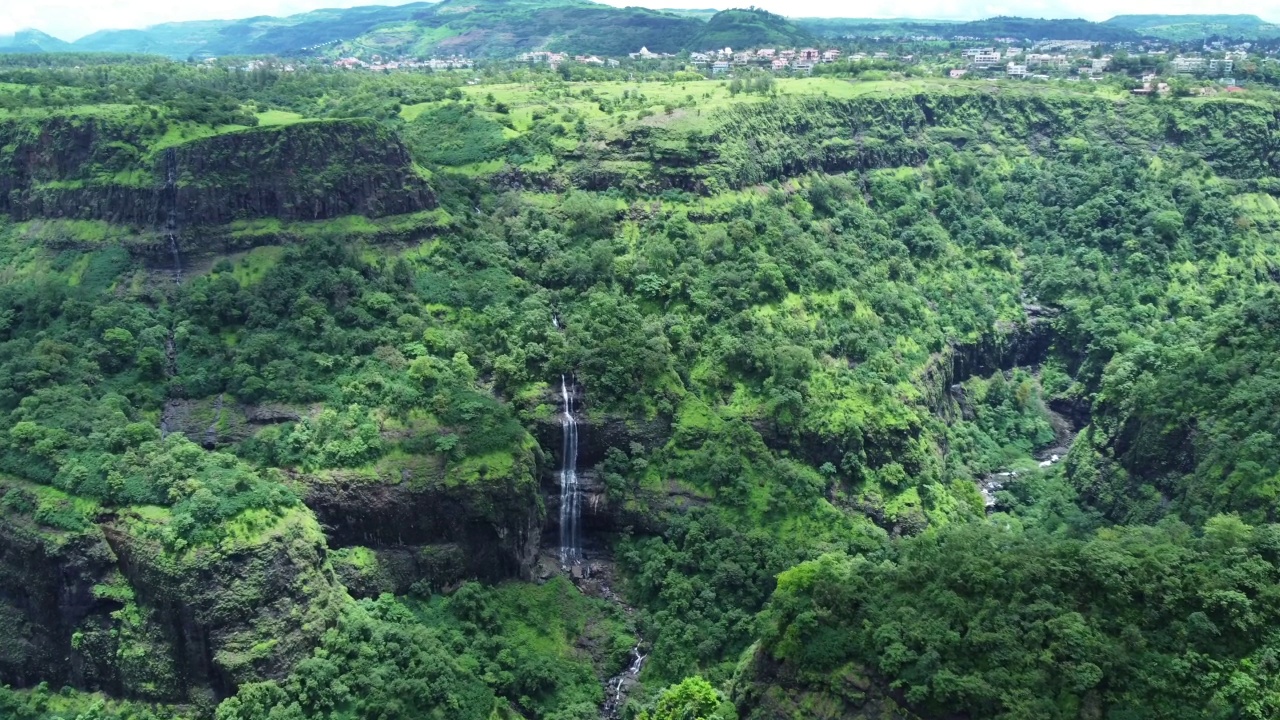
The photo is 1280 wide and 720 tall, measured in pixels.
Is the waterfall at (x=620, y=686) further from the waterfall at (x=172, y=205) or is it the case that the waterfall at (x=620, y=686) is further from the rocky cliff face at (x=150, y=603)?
the waterfall at (x=172, y=205)

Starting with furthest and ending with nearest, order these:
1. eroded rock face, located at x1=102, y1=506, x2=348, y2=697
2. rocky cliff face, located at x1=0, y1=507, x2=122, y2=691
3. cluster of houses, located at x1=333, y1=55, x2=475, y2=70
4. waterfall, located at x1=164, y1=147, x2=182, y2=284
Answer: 1. cluster of houses, located at x1=333, y1=55, x2=475, y2=70
2. waterfall, located at x1=164, y1=147, x2=182, y2=284
3. rocky cliff face, located at x1=0, y1=507, x2=122, y2=691
4. eroded rock face, located at x1=102, y1=506, x2=348, y2=697

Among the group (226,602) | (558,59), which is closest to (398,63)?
(558,59)

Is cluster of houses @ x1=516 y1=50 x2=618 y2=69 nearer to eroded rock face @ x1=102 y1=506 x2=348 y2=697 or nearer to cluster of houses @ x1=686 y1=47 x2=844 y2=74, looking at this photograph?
cluster of houses @ x1=686 y1=47 x2=844 y2=74

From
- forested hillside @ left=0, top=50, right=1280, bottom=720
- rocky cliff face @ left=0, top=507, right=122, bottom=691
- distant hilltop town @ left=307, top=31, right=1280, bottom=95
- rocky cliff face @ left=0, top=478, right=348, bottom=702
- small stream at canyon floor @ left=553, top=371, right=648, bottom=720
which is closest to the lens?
forested hillside @ left=0, top=50, right=1280, bottom=720

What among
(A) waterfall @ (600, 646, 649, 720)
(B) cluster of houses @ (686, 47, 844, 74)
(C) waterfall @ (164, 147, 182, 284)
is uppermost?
(B) cluster of houses @ (686, 47, 844, 74)

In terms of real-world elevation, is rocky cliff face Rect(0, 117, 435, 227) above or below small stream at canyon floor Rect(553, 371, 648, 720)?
above

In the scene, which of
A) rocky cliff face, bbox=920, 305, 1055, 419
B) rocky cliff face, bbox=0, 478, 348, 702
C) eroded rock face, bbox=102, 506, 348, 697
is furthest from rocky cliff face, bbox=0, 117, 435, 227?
rocky cliff face, bbox=920, 305, 1055, 419
